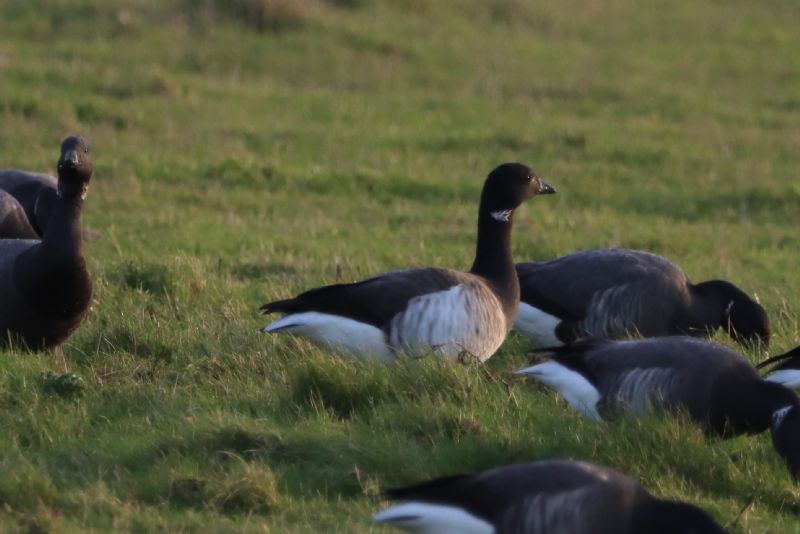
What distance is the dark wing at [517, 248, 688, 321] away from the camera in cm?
895

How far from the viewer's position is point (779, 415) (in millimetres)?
6461

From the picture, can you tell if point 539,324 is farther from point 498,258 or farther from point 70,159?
point 70,159

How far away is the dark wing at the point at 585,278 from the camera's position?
895 centimetres

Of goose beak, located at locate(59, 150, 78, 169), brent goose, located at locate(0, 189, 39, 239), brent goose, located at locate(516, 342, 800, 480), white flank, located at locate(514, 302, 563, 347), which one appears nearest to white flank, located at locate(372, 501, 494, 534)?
brent goose, located at locate(516, 342, 800, 480)

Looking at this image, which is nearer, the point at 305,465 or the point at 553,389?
the point at 305,465

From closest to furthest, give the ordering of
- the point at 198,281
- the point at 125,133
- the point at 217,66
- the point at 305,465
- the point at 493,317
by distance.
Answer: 1. the point at 305,465
2. the point at 493,317
3. the point at 198,281
4. the point at 125,133
5. the point at 217,66

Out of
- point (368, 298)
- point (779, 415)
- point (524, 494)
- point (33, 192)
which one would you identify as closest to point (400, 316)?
point (368, 298)

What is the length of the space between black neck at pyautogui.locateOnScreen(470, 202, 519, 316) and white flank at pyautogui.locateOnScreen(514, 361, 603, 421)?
1.04m

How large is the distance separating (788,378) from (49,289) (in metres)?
3.88

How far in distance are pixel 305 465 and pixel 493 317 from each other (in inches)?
79.4

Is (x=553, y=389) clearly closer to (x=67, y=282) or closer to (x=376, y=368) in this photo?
(x=376, y=368)

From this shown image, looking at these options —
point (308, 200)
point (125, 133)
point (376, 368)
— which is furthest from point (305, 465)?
point (125, 133)

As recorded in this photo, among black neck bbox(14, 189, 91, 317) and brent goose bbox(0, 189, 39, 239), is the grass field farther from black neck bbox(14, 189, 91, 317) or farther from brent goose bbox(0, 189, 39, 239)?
brent goose bbox(0, 189, 39, 239)

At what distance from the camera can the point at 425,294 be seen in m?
7.82
